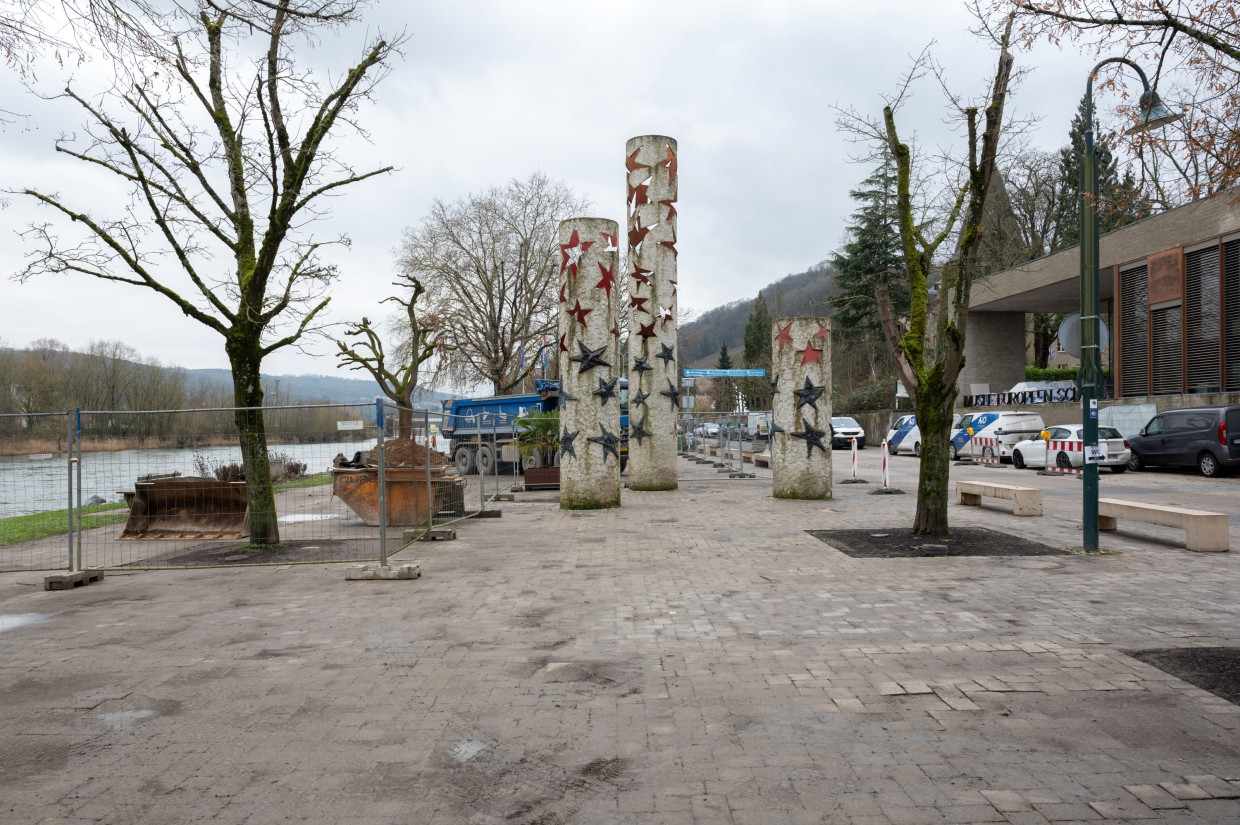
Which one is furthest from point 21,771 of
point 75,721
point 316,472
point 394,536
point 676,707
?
point 394,536

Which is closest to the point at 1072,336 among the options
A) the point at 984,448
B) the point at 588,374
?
the point at 588,374

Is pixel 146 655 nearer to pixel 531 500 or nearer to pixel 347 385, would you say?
pixel 531 500

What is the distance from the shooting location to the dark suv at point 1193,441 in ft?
69.2

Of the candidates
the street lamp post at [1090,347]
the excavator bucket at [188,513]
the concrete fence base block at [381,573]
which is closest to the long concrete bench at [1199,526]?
the street lamp post at [1090,347]

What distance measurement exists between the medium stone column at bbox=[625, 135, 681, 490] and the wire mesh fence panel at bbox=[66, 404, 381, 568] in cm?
856

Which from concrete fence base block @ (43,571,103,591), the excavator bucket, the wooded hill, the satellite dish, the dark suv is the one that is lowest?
concrete fence base block @ (43,571,103,591)

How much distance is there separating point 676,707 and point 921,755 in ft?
4.33

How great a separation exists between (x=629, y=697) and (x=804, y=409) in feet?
40.3

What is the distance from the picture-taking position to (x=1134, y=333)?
31.5 metres

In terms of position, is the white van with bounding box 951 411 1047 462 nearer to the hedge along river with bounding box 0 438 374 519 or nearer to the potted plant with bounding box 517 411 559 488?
the potted plant with bounding box 517 411 559 488

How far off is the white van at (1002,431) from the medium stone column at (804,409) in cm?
1504

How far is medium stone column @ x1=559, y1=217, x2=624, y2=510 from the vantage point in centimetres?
1532

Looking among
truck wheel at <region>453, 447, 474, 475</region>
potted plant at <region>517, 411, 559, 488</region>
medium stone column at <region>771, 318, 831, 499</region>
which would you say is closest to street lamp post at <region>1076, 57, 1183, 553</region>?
medium stone column at <region>771, 318, 831, 499</region>

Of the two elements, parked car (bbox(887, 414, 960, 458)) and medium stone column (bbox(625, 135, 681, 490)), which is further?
parked car (bbox(887, 414, 960, 458))
